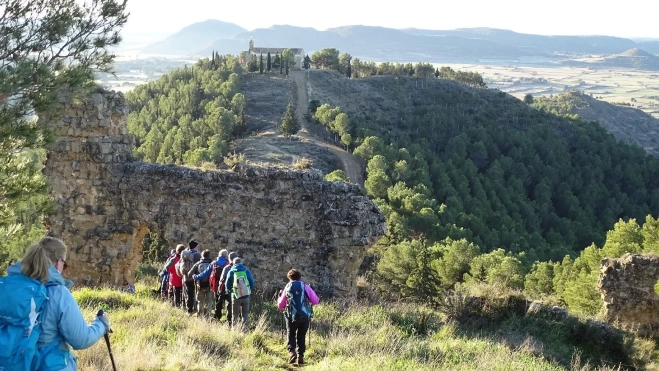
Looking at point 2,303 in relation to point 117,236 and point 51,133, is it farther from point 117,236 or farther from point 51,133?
point 117,236

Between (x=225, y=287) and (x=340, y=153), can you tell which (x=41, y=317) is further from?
(x=340, y=153)

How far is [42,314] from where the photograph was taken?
3.22m

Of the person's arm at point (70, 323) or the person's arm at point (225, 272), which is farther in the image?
the person's arm at point (225, 272)

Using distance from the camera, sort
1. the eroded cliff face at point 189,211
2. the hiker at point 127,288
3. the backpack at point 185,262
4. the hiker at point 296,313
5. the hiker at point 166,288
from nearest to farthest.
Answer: the hiker at point 296,313
the backpack at point 185,262
the hiker at point 166,288
the hiker at point 127,288
the eroded cliff face at point 189,211

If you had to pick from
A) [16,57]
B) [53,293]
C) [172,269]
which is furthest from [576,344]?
[16,57]

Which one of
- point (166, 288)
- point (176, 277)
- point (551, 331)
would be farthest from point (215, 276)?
point (551, 331)

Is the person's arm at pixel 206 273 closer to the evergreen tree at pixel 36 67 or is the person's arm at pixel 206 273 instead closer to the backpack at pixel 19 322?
the evergreen tree at pixel 36 67

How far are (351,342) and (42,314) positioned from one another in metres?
3.86

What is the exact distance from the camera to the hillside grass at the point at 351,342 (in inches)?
208

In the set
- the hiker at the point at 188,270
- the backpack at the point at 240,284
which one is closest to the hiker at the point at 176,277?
the hiker at the point at 188,270

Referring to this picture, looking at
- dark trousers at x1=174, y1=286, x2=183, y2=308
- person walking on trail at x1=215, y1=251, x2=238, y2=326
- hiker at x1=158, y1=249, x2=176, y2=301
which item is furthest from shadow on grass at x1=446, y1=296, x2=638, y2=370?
hiker at x1=158, y1=249, x2=176, y2=301

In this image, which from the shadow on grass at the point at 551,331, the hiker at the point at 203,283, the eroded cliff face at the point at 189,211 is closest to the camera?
the hiker at the point at 203,283

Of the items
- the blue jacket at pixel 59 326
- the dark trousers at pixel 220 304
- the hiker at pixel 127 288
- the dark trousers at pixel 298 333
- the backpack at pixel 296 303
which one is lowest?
the hiker at pixel 127 288

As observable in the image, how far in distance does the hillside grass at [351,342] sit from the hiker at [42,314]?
1.43 m
